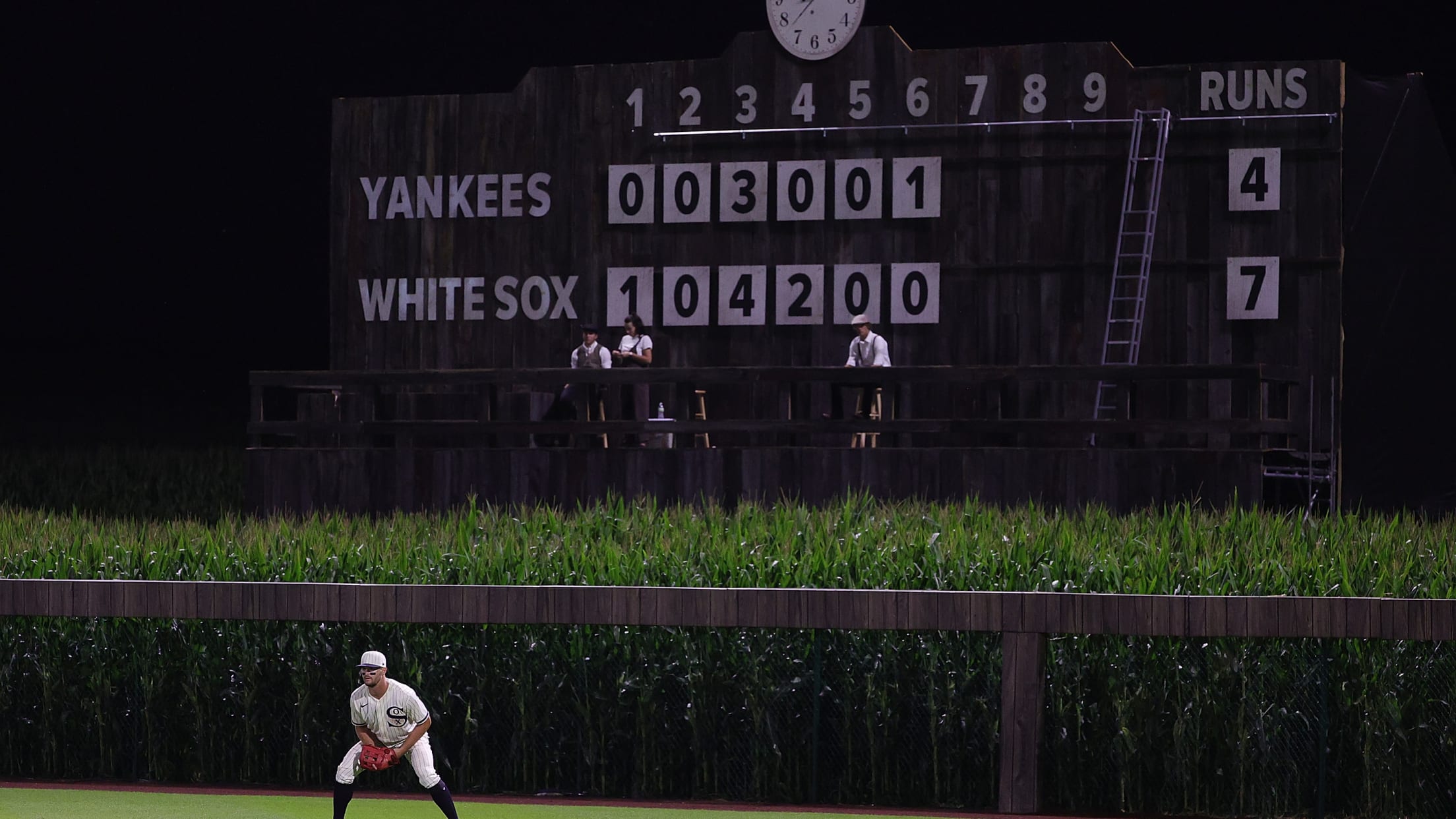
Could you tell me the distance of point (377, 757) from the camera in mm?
8789

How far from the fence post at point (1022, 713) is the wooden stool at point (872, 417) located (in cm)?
820

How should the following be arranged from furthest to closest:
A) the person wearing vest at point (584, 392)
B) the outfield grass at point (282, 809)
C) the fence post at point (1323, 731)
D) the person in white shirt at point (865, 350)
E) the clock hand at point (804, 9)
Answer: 1. the clock hand at point (804, 9)
2. the person in white shirt at point (865, 350)
3. the person wearing vest at point (584, 392)
4. the fence post at point (1323, 731)
5. the outfield grass at point (282, 809)

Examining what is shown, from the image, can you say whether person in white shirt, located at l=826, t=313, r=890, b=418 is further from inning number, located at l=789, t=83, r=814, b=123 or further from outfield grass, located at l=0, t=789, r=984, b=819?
outfield grass, located at l=0, t=789, r=984, b=819

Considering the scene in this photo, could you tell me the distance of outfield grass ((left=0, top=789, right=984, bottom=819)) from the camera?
10531 millimetres

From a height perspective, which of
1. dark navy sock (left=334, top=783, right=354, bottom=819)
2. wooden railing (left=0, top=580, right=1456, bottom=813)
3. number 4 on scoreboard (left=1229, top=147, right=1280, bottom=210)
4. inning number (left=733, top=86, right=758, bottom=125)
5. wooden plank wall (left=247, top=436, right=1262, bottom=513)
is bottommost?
dark navy sock (left=334, top=783, right=354, bottom=819)

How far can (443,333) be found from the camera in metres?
24.4

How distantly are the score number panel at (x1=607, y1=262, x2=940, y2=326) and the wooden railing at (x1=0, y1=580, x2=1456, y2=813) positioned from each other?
12.4m

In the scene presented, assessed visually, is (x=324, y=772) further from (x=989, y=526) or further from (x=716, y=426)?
(x=716, y=426)

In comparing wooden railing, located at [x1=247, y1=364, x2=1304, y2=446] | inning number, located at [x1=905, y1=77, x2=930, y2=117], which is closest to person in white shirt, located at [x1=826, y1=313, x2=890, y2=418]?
wooden railing, located at [x1=247, y1=364, x2=1304, y2=446]

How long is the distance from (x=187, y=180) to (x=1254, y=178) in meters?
19.4

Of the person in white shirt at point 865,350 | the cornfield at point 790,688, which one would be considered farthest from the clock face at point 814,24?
the cornfield at point 790,688

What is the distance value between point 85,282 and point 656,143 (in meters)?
14.5

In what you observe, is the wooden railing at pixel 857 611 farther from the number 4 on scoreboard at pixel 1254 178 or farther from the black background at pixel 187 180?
the black background at pixel 187 180

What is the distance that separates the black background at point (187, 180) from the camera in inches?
1246
